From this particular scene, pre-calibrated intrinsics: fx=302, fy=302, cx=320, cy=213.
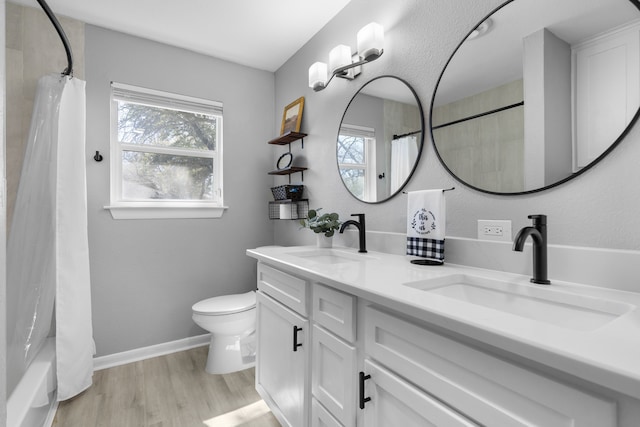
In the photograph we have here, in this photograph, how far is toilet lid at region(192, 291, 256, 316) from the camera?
2.02 meters

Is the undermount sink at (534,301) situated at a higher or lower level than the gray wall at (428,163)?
lower

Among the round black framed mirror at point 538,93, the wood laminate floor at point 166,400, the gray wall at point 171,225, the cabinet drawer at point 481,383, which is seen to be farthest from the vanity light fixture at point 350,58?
the wood laminate floor at point 166,400

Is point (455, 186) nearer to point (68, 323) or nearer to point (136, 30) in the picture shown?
point (68, 323)

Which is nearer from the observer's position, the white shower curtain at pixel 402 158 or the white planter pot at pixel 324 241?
the white shower curtain at pixel 402 158

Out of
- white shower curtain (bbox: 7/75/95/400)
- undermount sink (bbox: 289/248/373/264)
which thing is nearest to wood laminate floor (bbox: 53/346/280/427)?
white shower curtain (bbox: 7/75/95/400)

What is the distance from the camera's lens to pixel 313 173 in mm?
2312

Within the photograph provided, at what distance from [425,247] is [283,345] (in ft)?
2.60

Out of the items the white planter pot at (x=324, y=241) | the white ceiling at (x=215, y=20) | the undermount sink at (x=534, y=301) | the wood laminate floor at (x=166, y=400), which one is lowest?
the wood laminate floor at (x=166, y=400)

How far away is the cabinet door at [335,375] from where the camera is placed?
3.20 feet

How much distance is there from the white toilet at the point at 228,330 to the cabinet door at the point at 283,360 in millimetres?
408

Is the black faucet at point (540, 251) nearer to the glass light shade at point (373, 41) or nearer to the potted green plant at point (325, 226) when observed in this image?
the potted green plant at point (325, 226)

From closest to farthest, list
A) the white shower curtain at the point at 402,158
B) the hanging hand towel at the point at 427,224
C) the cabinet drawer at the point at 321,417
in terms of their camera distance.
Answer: the cabinet drawer at the point at 321,417, the hanging hand towel at the point at 427,224, the white shower curtain at the point at 402,158

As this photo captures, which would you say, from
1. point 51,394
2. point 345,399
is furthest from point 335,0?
point 51,394

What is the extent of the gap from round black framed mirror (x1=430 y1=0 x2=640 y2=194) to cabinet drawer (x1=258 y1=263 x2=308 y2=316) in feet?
2.72
